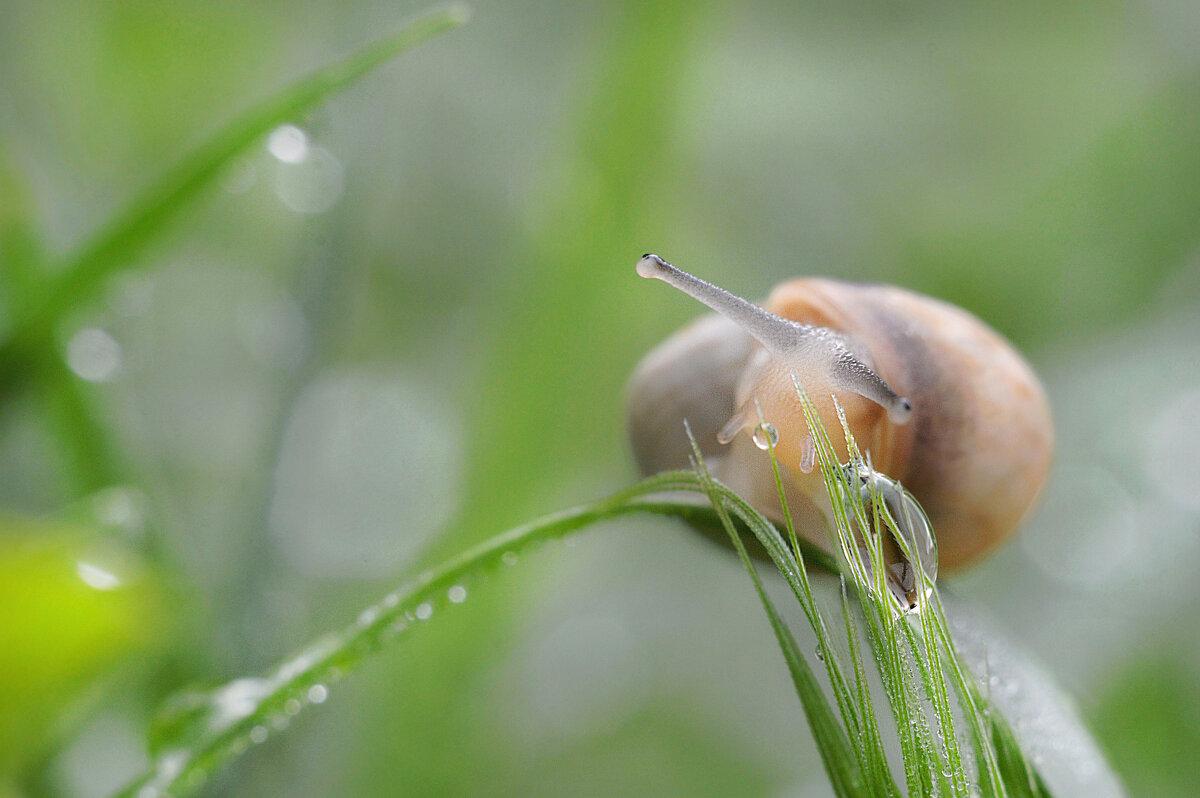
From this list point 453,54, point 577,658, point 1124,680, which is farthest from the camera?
point 453,54

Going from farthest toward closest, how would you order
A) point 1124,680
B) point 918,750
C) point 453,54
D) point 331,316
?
1. point 453,54
2. point 1124,680
3. point 331,316
4. point 918,750

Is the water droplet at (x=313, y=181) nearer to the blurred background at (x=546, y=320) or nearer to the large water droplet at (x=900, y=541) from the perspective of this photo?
the blurred background at (x=546, y=320)

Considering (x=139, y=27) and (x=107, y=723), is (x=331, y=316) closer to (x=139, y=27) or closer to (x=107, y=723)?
(x=107, y=723)

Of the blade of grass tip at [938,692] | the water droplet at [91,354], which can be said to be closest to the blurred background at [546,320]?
the water droplet at [91,354]

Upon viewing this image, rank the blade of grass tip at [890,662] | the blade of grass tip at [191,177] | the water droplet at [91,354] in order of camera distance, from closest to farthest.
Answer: the blade of grass tip at [890,662] < the blade of grass tip at [191,177] < the water droplet at [91,354]

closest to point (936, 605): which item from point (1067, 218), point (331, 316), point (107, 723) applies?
point (331, 316)

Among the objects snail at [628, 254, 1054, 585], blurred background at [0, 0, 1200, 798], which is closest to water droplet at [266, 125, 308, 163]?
blurred background at [0, 0, 1200, 798]
